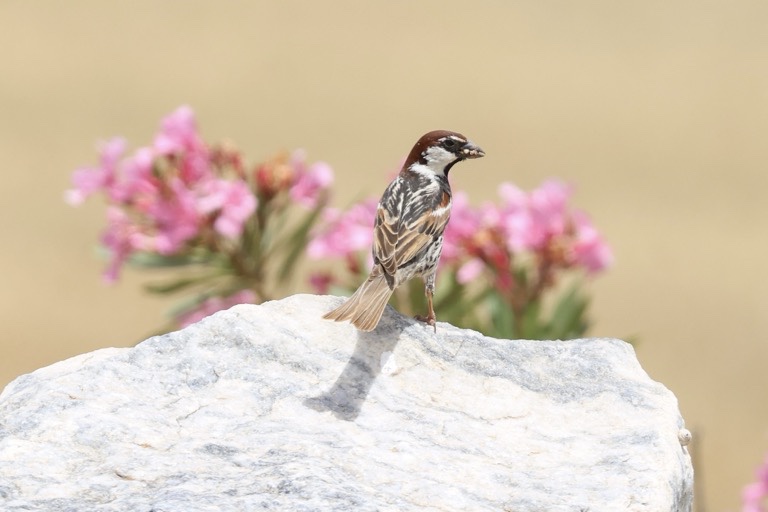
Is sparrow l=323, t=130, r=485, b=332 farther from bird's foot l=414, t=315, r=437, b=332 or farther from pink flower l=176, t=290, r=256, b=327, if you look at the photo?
pink flower l=176, t=290, r=256, b=327

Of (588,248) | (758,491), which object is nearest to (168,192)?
(588,248)

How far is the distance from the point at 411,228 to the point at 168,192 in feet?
5.74

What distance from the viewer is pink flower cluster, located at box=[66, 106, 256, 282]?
6215 millimetres

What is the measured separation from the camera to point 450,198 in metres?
5.52

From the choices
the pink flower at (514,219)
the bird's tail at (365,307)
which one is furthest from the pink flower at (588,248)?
the bird's tail at (365,307)

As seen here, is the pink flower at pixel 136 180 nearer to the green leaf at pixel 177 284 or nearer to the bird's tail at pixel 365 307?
the green leaf at pixel 177 284

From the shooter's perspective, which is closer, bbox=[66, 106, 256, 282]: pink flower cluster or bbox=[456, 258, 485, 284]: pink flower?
bbox=[66, 106, 256, 282]: pink flower cluster

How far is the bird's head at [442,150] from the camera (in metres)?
5.51

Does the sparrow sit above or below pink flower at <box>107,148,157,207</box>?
below

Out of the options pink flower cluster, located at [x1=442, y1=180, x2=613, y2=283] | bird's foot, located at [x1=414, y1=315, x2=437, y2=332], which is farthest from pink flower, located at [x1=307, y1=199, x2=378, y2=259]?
bird's foot, located at [x1=414, y1=315, x2=437, y2=332]

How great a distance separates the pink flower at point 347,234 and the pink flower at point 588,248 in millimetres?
1052

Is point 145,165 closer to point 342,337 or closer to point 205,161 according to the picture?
point 205,161

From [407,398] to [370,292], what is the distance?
58cm

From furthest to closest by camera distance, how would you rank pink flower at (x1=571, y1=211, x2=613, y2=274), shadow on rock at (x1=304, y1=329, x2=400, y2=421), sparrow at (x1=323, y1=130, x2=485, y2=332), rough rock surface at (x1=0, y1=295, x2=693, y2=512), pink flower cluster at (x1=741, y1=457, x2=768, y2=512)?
pink flower at (x1=571, y1=211, x2=613, y2=274) → pink flower cluster at (x1=741, y1=457, x2=768, y2=512) → sparrow at (x1=323, y1=130, x2=485, y2=332) → shadow on rock at (x1=304, y1=329, x2=400, y2=421) → rough rock surface at (x1=0, y1=295, x2=693, y2=512)
